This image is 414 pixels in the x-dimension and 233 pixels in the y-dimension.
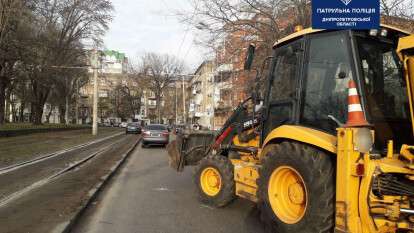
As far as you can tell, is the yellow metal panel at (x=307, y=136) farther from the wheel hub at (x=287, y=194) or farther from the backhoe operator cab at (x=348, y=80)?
the wheel hub at (x=287, y=194)

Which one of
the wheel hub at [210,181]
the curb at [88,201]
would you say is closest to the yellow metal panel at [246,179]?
the wheel hub at [210,181]

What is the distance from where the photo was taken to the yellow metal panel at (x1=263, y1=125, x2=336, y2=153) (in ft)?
18.0

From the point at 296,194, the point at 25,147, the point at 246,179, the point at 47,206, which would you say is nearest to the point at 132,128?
the point at 25,147

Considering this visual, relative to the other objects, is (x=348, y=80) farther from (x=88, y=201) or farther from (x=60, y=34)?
(x=60, y=34)

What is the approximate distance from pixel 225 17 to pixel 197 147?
443 inches

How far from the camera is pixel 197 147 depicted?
1087 centimetres

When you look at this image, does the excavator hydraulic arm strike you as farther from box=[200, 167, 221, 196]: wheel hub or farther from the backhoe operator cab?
box=[200, 167, 221, 196]: wheel hub

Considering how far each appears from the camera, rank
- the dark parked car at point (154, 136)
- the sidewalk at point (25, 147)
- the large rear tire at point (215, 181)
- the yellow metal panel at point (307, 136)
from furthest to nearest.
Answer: the dark parked car at point (154, 136) < the sidewalk at point (25, 147) < the large rear tire at point (215, 181) < the yellow metal panel at point (307, 136)

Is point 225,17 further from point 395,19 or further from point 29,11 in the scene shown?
point 29,11

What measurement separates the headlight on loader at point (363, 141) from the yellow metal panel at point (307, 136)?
0.46 meters

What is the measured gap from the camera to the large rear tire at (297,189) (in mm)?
5332

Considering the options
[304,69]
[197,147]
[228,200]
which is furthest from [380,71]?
[197,147]

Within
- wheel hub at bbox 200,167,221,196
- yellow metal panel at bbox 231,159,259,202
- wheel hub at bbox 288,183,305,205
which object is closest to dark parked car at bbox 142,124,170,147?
wheel hub at bbox 200,167,221,196

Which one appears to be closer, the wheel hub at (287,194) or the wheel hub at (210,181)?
the wheel hub at (287,194)
